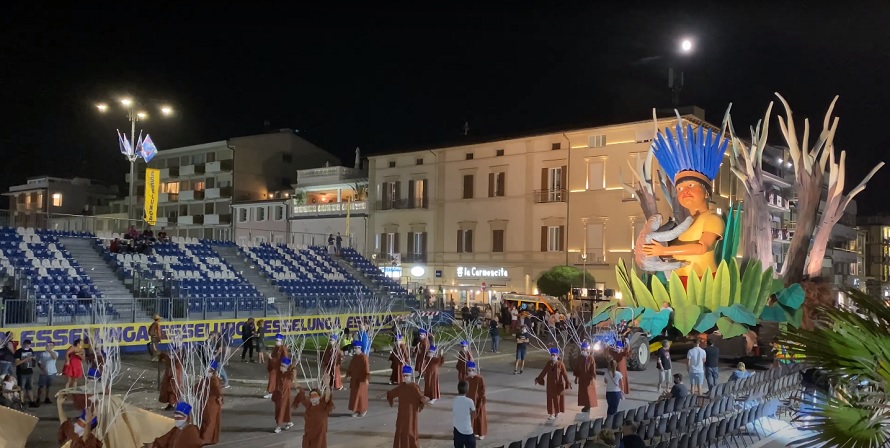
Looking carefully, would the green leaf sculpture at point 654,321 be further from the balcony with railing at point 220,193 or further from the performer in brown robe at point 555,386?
the balcony with railing at point 220,193

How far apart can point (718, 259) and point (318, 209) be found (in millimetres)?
32993

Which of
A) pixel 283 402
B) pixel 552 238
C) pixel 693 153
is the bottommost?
pixel 283 402

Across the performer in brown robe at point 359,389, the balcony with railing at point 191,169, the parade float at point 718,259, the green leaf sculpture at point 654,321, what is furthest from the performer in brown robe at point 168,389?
the balcony with railing at point 191,169

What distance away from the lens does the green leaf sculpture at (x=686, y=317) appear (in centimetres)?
2288

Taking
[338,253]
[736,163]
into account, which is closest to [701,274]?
[736,163]

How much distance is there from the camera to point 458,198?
47.4m

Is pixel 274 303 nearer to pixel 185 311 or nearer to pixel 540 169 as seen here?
pixel 185 311

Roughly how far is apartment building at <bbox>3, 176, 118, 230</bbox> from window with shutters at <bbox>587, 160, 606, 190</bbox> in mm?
43073

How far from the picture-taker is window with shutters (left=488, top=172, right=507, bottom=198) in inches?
1789

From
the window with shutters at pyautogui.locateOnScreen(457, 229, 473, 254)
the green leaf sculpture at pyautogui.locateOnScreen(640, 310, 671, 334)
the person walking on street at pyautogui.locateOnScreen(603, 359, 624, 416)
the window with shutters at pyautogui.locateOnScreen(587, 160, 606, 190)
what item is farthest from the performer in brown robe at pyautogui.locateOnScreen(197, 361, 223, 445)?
the window with shutters at pyautogui.locateOnScreen(457, 229, 473, 254)

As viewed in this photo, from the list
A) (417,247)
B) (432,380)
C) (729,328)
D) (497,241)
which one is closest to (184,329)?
(432,380)

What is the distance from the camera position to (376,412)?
15.7 metres

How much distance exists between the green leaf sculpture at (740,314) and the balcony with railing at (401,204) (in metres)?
28.0

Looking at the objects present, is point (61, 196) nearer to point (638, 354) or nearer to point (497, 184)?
point (497, 184)
